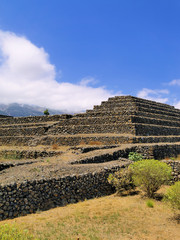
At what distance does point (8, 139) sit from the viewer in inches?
1080

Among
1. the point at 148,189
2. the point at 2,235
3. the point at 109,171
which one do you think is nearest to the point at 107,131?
the point at 109,171

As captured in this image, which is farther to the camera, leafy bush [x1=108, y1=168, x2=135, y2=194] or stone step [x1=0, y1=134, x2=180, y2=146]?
stone step [x1=0, y1=134, x2=180, y2=146]

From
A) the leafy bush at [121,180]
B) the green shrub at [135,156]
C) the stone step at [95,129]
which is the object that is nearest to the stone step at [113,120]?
the stone step at [95,129]

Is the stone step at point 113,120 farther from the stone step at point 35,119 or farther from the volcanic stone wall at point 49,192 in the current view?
the volcanic stone wall at point 49,192

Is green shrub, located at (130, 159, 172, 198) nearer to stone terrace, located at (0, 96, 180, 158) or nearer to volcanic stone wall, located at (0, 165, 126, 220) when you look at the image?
volcanic stone wall, located at (0, 165, 126, 220)

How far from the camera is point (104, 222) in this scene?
6883 mm

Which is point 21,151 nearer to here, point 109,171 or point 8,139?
point 8,139

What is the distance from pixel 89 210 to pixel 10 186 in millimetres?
3287

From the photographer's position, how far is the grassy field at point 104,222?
5.97m

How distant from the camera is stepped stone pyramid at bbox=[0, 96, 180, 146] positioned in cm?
2052

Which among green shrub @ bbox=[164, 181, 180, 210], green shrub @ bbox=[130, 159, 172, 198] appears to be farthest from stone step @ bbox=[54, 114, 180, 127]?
green shrub @ bbox=[164, 181, 180, 210]

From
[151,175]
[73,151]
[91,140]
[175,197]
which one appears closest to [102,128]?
[91,140]

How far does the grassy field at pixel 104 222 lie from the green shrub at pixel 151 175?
0.78 meters

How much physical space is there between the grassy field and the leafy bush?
1334 mm
